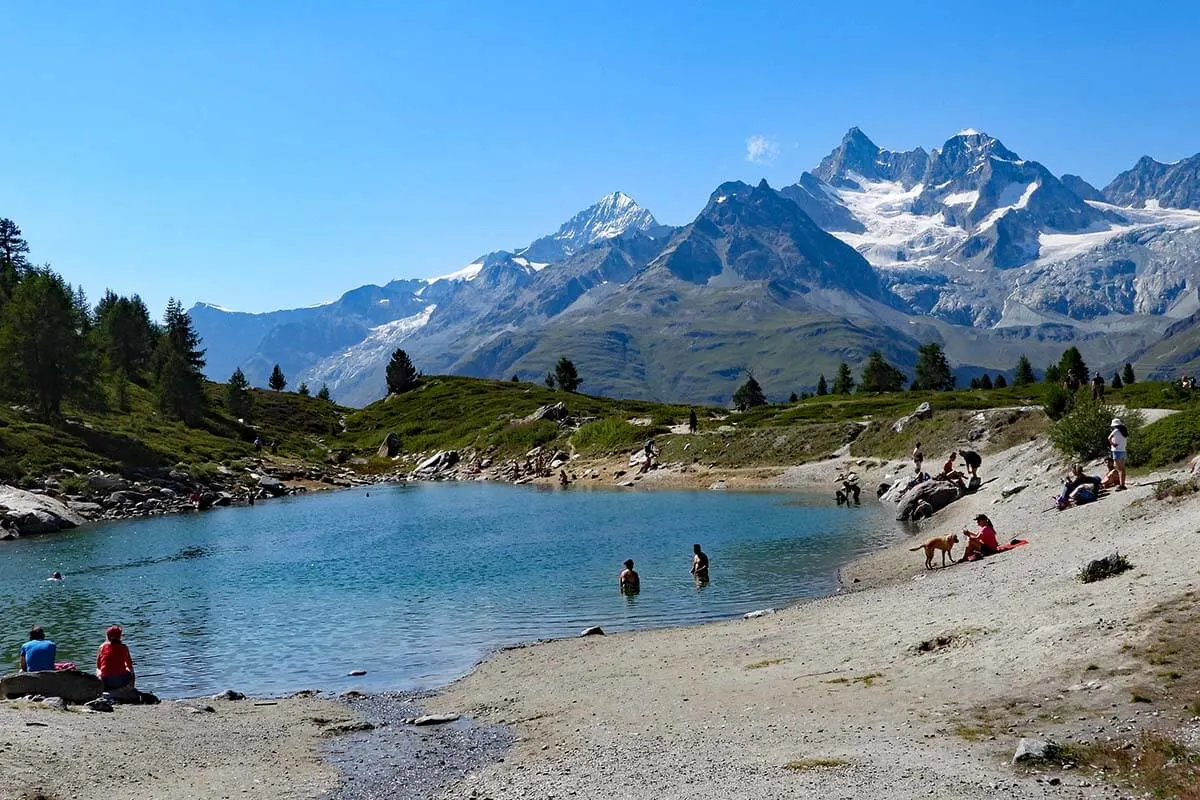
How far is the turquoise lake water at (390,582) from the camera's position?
33.5 metres

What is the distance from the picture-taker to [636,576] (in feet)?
141

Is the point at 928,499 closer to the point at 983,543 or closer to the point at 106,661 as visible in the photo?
the point at 983,543

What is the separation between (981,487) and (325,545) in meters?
46.6

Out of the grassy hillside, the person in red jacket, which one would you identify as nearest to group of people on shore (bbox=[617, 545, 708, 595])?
the person in red jacket

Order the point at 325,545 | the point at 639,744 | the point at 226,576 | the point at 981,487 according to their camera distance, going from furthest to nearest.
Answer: the point at 325,545 < the point at 981,487 < the point at 226,576 < the point at 639,744

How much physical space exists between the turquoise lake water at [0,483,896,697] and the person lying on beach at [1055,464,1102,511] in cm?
1079

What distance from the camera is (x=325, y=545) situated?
6669cm

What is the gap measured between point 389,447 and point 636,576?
12984cm

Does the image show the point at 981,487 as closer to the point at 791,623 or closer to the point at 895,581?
the point at 895,581

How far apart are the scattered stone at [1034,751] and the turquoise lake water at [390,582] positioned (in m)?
18.7

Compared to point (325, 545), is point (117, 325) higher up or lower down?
higher up

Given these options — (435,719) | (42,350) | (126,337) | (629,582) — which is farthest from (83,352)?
(435,719)

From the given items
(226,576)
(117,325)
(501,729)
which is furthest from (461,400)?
(501,729)

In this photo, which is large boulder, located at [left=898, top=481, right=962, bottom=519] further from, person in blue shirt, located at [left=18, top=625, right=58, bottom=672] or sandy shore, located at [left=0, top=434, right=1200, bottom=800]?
person in blue shirt, located at [left=18, top=625, right=58, bottom=672]
